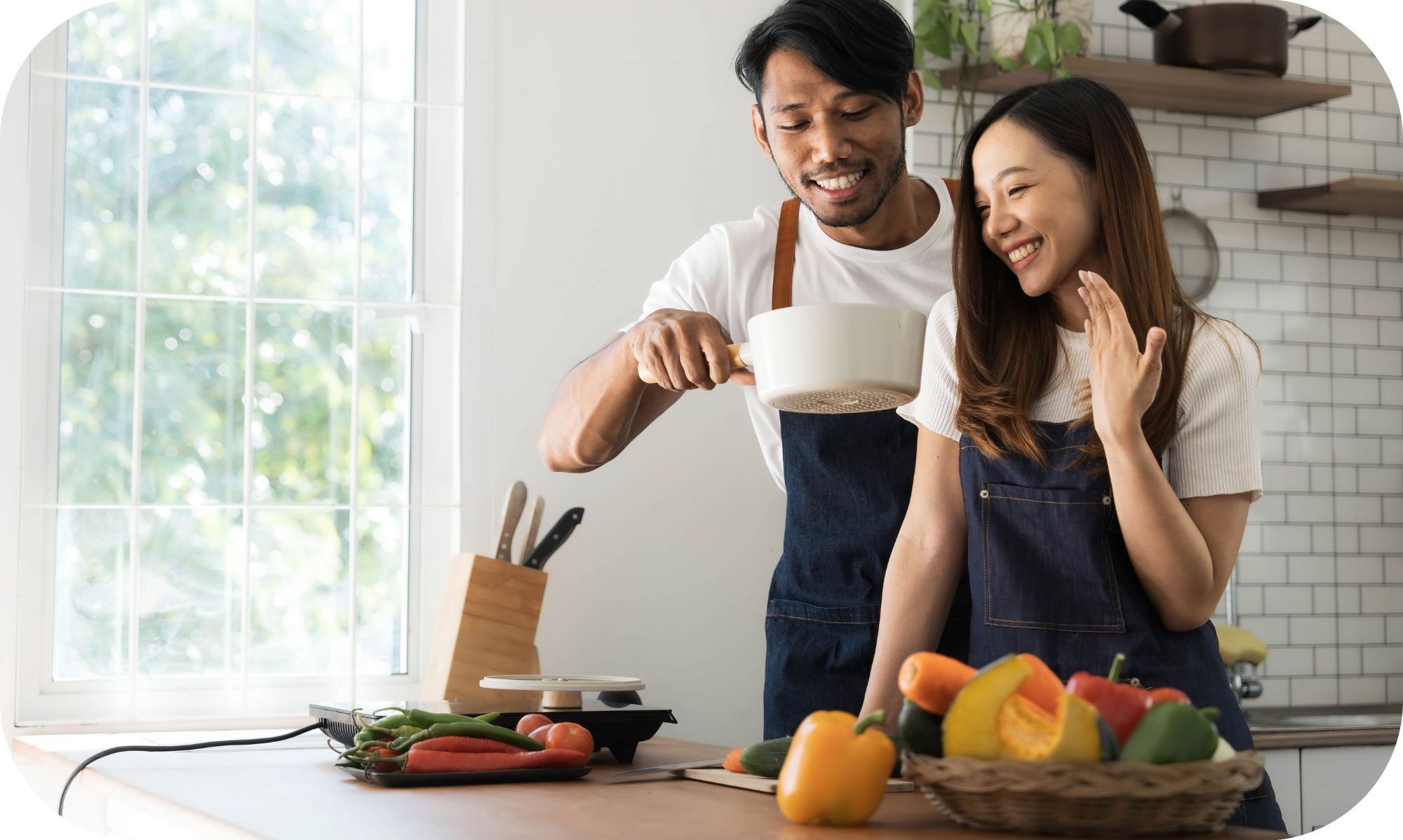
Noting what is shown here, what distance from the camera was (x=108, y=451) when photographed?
8.41 ft

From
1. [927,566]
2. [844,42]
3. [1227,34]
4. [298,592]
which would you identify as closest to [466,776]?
[927,566]

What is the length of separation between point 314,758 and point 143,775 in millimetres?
223

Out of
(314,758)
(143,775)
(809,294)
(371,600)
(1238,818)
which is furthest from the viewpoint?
(371,600)

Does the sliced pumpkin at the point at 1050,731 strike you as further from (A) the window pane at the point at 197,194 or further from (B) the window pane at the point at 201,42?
(B) the window pane at the point at 201,42

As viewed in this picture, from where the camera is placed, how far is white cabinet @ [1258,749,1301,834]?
2768 millimetres

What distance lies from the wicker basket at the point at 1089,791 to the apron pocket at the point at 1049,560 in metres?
0.47

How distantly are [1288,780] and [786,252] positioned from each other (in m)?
1.73

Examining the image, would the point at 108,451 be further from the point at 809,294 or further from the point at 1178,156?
the point at 1178,156

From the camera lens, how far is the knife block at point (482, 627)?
243 centimetres

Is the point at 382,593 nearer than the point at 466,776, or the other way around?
the point at 466,776

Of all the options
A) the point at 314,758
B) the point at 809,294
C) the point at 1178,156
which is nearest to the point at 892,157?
the point at 809,294

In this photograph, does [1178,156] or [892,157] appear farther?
[1178,156]

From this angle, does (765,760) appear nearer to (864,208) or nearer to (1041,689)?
(1041,689)

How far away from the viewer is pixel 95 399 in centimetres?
255
